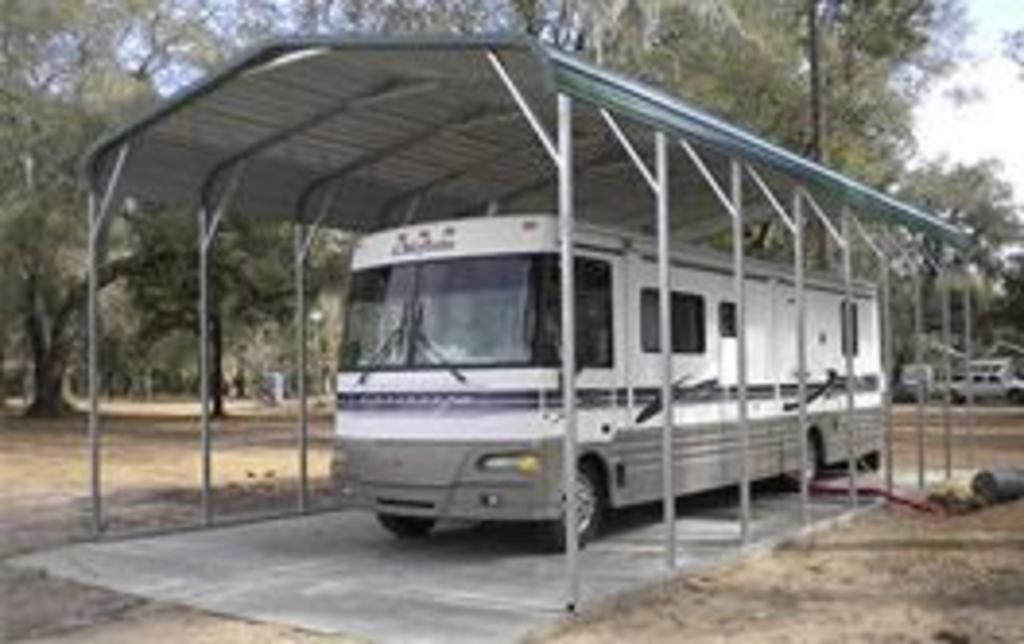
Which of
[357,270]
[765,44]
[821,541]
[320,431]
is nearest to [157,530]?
[357,270]

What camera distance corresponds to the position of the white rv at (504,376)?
1321 cm

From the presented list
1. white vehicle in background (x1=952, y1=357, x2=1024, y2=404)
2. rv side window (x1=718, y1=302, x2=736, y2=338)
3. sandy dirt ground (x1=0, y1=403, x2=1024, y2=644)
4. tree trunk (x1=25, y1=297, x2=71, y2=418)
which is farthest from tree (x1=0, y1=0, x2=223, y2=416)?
white vehicle in background (x1=952, y1=357, x2=1024, y2=404)

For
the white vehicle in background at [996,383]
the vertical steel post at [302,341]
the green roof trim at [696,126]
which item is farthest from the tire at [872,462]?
the white vehicle in background at [996,383]

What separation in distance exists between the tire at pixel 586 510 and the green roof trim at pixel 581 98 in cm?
309

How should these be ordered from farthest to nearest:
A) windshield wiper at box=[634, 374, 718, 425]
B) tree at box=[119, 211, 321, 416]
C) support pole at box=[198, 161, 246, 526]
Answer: tree at box=[119, 211, 321, 416] < support pole at box=[198, 161, 246, 526] < windshield wiper at box=[634, 374, 718, 425]

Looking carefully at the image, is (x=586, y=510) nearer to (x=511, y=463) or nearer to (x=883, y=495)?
(x=511, y=463)

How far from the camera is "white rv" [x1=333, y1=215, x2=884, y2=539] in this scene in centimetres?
1321

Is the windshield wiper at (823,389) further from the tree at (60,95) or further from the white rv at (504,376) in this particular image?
the tree at (60,95)

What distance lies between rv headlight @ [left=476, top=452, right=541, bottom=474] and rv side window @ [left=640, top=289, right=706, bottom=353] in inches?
90.9

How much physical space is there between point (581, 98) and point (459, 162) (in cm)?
621

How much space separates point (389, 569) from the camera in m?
13.3

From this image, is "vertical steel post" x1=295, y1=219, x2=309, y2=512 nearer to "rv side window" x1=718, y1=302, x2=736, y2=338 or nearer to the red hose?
"rv side window" x1=718, y1=302, x2=736, y2=338


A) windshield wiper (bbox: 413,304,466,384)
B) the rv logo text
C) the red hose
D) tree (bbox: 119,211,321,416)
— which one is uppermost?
tree (bbox: 119,211,321,416)

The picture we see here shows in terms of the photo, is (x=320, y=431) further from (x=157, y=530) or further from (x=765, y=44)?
(x=157, y=530)
